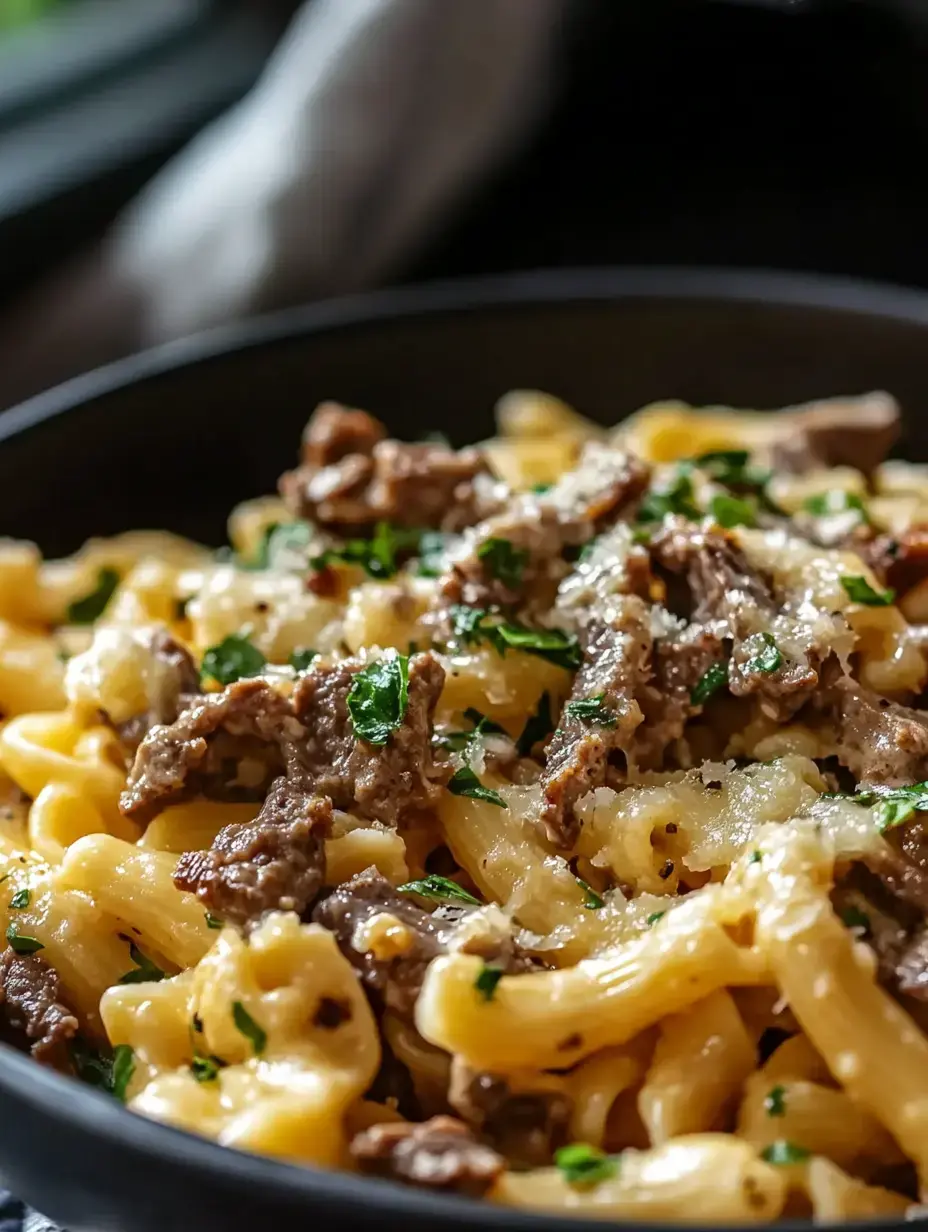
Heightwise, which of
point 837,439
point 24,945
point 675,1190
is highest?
point 24,945

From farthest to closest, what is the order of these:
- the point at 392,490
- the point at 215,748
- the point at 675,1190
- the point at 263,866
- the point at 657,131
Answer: the point at 657,131 < the point at 392,490 < the point at 215,748 < the point at 263,866 < the point at 675,1190

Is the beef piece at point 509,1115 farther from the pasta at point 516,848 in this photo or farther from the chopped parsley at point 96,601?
the chopped parsley at point 96,601

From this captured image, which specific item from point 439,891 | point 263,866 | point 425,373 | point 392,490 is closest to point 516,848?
point 439,891

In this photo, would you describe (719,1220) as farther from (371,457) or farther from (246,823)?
(371,457)

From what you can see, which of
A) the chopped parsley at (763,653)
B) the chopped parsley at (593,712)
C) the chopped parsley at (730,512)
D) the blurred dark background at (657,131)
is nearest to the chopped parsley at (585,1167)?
the chopped parsley at (593,712)

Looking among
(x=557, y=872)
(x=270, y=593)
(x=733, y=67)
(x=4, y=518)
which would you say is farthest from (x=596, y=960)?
(x=733, y=67)

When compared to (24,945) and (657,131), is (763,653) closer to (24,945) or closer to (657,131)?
(24,945)

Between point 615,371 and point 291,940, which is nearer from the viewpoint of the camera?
point 291,940
